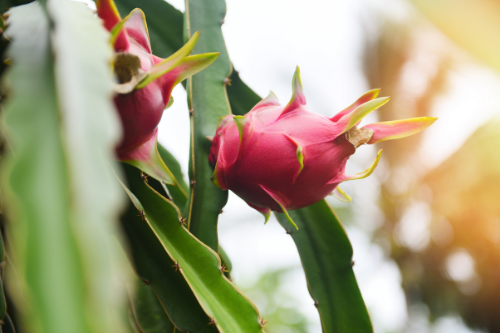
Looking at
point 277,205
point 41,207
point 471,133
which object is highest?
point 41,207

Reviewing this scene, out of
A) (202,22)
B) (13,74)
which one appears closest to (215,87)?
(202,22)

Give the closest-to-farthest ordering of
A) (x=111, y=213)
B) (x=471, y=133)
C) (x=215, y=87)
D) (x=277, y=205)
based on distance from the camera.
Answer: (x=111, y=213), (x=277, y=205), (x=215, y=87), (x=471, y=133)

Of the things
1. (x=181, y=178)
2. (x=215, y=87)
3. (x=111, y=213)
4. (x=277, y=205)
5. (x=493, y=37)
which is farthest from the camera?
(x=181, y=178)

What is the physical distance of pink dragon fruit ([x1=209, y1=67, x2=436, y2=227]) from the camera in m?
0.41

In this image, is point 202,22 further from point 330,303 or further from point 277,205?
point 330,303

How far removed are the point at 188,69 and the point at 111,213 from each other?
0.79ft

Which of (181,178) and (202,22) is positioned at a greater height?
(202,22)

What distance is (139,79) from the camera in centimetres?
32

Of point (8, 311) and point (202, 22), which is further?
point (202, 22)

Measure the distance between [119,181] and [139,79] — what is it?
97 millimetres

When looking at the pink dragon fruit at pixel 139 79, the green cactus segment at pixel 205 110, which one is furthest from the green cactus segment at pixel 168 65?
the green cactus segment at pixel 205 110

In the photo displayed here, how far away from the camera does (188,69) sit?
0.37 meters

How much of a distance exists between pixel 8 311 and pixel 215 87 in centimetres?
42

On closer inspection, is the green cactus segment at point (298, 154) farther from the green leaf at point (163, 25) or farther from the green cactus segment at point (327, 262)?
the green leaf at point (163, 25)
